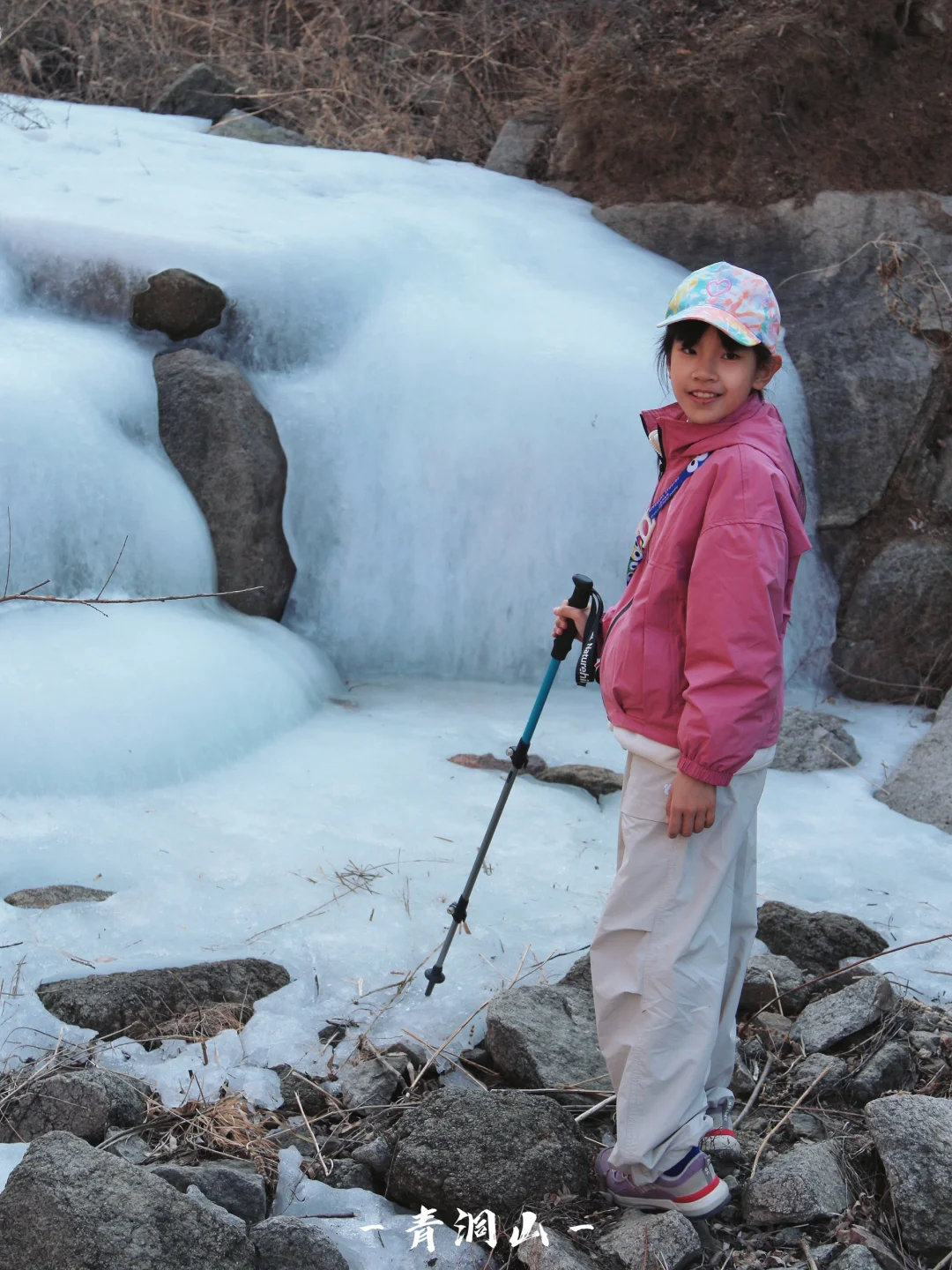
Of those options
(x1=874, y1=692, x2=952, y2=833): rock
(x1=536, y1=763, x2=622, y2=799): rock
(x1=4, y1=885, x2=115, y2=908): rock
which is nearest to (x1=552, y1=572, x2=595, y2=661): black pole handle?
(x1=4, y1=885, x2=115, y2=908): rock

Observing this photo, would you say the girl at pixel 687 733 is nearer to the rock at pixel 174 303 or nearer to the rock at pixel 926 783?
the rock at pixel 926 783

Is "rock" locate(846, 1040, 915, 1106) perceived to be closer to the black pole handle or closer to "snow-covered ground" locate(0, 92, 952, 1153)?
"snow-covered ground" locate(0, 92, 952, 1153)

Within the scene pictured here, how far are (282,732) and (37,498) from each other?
132 cm

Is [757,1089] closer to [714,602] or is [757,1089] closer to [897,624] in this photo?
[714,602]

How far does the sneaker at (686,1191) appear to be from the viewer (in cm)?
248

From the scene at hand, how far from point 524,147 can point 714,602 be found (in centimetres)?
634

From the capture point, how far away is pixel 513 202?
24.4 feet

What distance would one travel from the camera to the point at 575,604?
2811 mm

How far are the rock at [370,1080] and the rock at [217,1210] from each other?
23.1 inches

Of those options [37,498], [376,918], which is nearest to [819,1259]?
[376,918]

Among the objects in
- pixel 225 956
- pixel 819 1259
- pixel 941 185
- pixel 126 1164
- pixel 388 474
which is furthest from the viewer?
pixel 941 185

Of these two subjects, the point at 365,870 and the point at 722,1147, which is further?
the point at 365,870

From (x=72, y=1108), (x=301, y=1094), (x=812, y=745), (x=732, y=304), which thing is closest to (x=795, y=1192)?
(x=301, y=1094)

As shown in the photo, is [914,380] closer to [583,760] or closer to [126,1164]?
[583,760]
